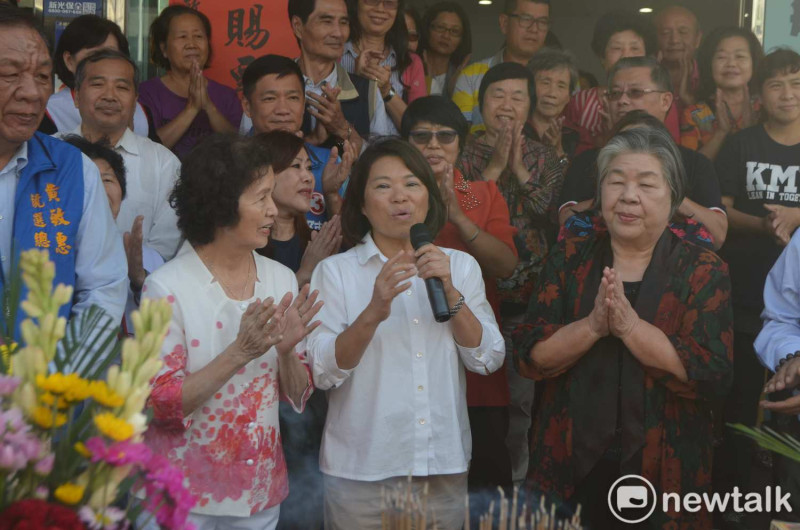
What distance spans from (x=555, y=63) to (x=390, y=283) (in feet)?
7.40

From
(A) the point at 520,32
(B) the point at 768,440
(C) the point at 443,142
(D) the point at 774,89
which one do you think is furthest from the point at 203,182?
(D) the point at 774,89

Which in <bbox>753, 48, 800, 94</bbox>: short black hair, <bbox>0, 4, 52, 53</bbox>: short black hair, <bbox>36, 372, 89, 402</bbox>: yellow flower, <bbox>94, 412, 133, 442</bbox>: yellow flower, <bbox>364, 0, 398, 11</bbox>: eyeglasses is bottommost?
<bbox>94, 412, 133, 442</bbox>: yellow flower

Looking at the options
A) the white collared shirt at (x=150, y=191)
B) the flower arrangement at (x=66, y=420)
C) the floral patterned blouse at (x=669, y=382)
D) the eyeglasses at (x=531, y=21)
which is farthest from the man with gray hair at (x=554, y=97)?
the flower arrangement at (x=66, y=420)

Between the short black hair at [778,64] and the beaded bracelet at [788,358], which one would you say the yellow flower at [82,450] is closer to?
the beaded bracelet at [788,358]

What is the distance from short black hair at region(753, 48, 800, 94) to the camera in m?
4.20

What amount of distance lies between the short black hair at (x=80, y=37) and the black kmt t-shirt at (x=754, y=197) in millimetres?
2764

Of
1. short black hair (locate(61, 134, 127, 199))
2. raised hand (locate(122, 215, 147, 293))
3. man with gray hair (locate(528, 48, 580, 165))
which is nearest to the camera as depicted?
raised hand (locate(122, 215, 147, 293))

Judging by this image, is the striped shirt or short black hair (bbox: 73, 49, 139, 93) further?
the striped shirt

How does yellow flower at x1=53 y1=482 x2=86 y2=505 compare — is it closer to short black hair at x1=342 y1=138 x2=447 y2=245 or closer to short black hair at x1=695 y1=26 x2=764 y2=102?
short black hair at x1=342 y1=138 x2=447 y2=245

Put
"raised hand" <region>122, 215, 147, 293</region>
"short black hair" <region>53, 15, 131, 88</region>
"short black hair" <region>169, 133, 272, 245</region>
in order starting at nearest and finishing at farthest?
"short black hair" <region>169, 133, 272, 245</region> < "raised hand" <region>122, 215, 147, 293</region> < "short black hair" <region>53, 15, 131, 88</region>

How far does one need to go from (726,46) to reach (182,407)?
3197 mm

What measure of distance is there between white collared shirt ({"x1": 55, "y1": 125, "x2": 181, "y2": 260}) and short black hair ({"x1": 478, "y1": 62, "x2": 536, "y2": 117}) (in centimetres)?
144

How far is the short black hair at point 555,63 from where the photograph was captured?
4.47 metres

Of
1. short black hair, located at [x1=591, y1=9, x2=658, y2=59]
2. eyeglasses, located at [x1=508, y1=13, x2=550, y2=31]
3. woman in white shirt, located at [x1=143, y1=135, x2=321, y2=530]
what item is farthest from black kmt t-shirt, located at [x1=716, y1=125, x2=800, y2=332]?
woman in white shirt, located at [x1=143, y1=135, x2=321, y2=530]
